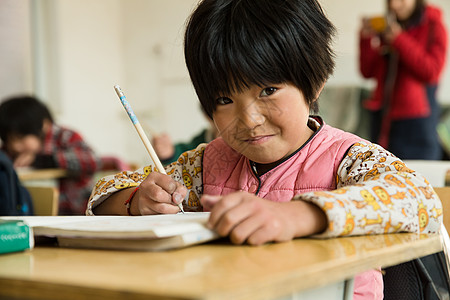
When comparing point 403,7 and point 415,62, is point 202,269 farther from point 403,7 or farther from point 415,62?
point 403,7

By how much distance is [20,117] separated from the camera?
10.3ft

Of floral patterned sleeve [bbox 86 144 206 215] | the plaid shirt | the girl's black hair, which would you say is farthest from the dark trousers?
floral patterned sleeve [bbox 86 144 206 215]

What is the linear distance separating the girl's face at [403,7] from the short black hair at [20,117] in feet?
6.01

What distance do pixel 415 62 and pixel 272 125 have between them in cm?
215

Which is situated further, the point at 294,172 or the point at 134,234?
the point at 294,172

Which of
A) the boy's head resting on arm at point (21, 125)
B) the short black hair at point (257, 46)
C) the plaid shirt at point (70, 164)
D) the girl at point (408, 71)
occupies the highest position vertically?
the short black hair at point (257, 46)

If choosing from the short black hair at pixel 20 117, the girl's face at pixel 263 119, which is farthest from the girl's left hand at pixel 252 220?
the short black hair at pixel 20 117

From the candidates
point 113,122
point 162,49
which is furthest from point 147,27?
point 113,122

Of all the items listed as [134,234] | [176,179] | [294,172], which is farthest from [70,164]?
[134,234]

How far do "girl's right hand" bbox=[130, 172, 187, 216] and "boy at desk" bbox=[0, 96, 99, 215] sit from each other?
7.76 feet

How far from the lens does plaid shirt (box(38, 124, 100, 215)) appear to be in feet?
10.3

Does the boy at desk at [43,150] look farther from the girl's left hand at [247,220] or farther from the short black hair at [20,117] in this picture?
the girl's left hand at [247,220]

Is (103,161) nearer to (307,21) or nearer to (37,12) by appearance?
(37,12)

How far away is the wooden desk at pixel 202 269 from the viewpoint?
406mm
